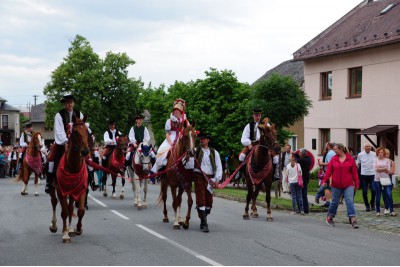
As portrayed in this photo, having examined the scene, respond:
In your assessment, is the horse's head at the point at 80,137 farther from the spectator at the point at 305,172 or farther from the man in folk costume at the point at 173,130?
the spectator at the point at 305,172

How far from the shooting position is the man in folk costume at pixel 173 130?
1522cm

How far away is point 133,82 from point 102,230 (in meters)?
67.6

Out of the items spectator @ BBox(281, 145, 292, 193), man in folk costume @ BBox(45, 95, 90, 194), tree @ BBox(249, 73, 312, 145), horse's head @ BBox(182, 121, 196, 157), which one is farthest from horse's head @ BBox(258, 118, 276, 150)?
tree @ BBox(249, 73, 312, 145)

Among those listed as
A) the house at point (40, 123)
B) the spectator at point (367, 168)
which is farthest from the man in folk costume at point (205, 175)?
the house at point (40, 123)

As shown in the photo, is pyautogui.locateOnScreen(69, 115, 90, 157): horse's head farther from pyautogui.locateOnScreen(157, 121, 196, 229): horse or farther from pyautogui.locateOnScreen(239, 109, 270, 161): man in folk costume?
pyautogui.locateOnScreen(239, 109, 270, 161): man in folk costume

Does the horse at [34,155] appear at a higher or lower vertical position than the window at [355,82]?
lower

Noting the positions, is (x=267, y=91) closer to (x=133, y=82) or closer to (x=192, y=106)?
(x=192, y=106)

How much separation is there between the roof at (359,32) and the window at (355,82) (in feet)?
4.39

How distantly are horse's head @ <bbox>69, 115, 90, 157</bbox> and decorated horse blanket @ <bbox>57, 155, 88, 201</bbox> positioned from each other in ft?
1.75

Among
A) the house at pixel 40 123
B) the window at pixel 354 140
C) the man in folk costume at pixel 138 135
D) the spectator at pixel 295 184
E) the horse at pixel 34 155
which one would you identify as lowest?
the spectator at pixel 295 184

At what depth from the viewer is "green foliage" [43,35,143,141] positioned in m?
76.1

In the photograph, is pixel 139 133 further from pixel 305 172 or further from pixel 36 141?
pixel 36 141

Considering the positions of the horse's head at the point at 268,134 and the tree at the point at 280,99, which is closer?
the horse's head at the point at 268,134

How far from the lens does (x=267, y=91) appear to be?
28250 mm
